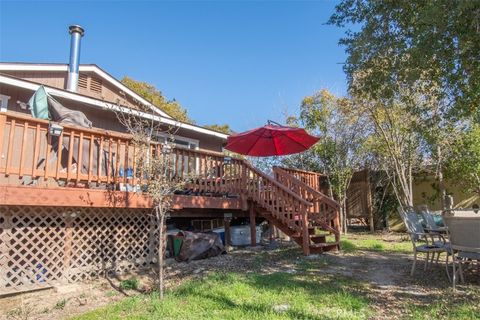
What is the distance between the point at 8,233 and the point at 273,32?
519 inches

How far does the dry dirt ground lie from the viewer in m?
4.30

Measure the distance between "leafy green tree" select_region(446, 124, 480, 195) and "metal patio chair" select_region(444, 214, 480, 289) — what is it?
28.0 feet

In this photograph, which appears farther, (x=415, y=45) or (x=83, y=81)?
(x=83, y=81)

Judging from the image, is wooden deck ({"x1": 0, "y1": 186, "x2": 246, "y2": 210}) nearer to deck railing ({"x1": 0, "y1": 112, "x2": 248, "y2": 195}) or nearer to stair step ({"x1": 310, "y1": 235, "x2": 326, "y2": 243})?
deck railing ({"x1": 0, "y1": 112, "x2": 248, "y2": 195})

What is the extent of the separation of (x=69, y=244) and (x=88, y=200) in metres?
0.77

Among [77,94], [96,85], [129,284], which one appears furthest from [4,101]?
[129,284]

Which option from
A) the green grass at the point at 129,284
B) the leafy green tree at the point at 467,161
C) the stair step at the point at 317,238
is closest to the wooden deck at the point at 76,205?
the stair step at the point at 317,238

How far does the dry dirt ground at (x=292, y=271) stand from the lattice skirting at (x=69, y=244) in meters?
0.28

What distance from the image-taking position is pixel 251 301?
426 cm

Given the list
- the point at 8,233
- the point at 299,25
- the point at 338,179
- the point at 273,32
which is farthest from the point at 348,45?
the point at 273,32

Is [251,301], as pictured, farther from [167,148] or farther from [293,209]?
[293,209]

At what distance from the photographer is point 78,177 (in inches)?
216

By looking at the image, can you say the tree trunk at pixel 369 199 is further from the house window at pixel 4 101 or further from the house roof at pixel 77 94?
the house window at pixel 4 101

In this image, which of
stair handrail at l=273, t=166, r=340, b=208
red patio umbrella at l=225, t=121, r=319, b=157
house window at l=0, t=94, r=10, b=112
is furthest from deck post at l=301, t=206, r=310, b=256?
house window at l=0, t=94, r=10, b=112
